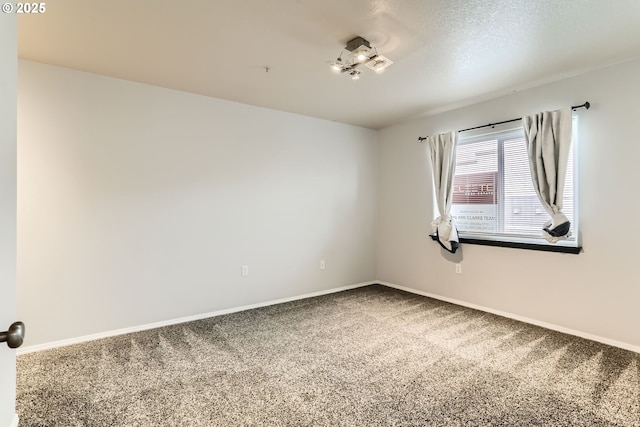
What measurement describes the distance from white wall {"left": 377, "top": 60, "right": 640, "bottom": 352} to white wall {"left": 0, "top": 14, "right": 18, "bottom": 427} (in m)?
4.06

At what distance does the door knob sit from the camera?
77 centimetres

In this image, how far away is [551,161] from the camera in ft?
10.0

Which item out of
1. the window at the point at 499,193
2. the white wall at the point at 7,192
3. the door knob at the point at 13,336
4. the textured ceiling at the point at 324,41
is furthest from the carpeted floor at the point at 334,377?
the textured ceiling at the point at 324,41

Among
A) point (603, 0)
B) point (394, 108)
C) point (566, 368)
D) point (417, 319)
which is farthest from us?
point (394, 108)

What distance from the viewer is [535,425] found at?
1.77 m

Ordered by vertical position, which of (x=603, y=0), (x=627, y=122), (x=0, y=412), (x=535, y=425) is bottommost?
(x=535, y=425)

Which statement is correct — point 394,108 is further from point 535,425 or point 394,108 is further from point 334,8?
point 535,425

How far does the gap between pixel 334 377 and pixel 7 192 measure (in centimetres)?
214

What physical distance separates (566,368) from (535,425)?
0.90m

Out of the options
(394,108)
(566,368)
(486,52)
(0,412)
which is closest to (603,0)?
(486,52)

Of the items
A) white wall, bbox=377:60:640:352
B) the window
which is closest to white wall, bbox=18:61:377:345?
the window

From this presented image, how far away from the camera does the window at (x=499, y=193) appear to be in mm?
3314

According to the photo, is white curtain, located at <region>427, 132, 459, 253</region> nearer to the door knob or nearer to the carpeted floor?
the carpeted floor

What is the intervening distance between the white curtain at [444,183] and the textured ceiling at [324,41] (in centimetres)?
77
